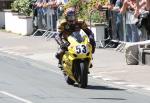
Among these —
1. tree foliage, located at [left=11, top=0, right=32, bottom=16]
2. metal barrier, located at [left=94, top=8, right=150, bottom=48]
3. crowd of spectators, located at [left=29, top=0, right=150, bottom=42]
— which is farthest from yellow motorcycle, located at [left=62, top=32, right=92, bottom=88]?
tree foliage, located at [left=11, top=0, right=32, bottom=16]

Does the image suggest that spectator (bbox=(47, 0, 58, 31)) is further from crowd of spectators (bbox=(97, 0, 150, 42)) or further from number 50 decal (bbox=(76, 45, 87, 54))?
number 50 decal (bbox=(76, 45, 87, 54))

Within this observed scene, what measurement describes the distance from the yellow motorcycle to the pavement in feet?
3.74

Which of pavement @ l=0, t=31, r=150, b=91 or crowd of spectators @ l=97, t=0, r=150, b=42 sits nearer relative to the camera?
pavement @ l=0, t=31, r=150, b=91

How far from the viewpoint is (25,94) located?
538 inches

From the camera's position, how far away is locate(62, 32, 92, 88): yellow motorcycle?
48.3 feet

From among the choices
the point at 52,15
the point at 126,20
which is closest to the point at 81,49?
the point at 126,20

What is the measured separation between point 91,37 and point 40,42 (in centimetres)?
1107

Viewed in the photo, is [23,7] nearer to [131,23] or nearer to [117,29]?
[117,29]

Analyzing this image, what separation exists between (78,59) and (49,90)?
1.07m

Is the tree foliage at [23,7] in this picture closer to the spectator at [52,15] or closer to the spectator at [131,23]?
the spectator at [52,15]

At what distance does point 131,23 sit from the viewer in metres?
21.8

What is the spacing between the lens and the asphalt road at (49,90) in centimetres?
1298

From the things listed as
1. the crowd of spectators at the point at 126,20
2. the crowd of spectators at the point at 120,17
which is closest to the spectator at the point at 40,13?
the crowd of spectators at the point at 120,17

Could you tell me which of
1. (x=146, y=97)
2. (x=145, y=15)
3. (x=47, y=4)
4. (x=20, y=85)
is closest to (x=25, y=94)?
(x=20, y=85)
